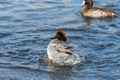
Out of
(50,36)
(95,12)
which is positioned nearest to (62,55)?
(50,36)

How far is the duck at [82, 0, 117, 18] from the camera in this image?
60.8 feet

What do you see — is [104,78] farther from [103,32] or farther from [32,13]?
[32,13]

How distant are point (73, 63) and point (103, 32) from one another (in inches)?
136

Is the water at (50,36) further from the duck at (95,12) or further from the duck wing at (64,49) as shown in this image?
the duck wing at (64,49)

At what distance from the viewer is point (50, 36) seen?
15398mm

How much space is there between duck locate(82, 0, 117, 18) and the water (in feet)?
0.85

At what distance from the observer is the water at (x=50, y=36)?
12.3 metres

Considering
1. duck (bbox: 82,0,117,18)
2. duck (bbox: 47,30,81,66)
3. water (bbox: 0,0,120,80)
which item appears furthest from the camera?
duck (bbox: 82,0,117,18)

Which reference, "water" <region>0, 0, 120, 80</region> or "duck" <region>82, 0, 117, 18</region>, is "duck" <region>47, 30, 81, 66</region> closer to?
"water" <region>0, 0, 120, 80</region>

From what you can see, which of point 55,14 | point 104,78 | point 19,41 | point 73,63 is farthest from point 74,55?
Result: point 55,14

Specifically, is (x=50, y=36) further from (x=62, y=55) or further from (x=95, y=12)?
(x=95, y=12)

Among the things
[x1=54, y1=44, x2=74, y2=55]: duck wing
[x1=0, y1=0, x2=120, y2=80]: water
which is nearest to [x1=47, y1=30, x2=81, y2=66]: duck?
[x1=54, y1=44, x2=74, y2=55]: duck wing

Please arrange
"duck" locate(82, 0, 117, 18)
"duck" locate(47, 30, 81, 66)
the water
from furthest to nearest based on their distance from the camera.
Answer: "duck" locate(82, 0, 117, 18), "duck" locate(47, 30, 81, 66), the water

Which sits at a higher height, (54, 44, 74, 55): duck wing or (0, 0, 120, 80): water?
(54, 44, 74, 55): duck wing
